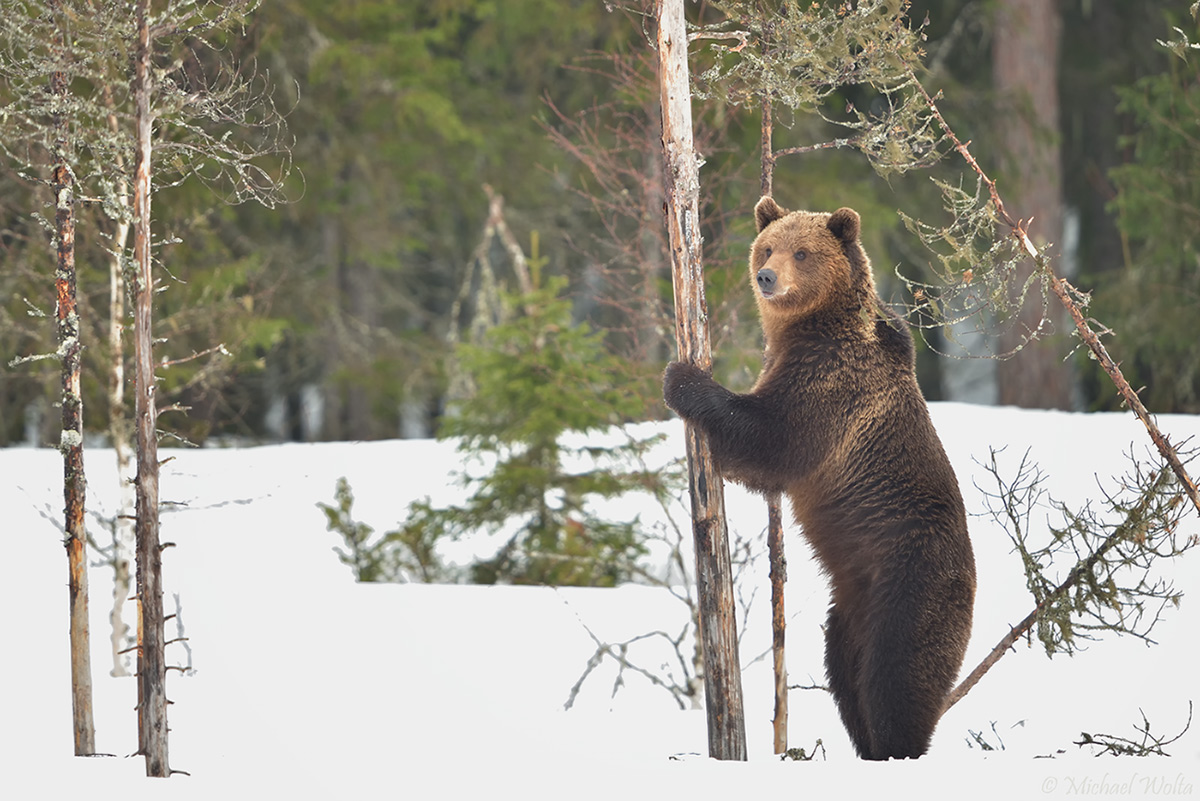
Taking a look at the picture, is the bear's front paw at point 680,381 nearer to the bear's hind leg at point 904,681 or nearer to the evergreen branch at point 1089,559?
the bear's hind leg at point 904,681

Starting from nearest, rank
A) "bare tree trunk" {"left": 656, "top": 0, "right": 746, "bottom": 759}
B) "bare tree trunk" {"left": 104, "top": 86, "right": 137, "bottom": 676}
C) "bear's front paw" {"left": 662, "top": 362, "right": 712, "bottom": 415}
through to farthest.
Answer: "bear's front paw" {"left": 662, "top": 362, "right": 712, "bottom": 415} → "bare tree trunk" {"left": 656, "top": 0, "right": 746, "bottom": 759} → "bare tree trunk" {"left": 104, "top": 86, "right": 137, "bottom": 676}

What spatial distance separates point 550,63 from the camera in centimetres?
1705

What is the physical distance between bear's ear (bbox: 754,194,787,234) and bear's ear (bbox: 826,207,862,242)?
0.30 meters

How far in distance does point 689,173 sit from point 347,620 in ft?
15.3

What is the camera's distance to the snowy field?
15.9ft

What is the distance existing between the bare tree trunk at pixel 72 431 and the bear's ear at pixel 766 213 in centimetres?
311

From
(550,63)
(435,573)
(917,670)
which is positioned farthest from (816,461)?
(550,63)

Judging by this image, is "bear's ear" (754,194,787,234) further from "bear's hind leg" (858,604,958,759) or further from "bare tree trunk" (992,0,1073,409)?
"bare tree trunk" (992,0,1073,409)

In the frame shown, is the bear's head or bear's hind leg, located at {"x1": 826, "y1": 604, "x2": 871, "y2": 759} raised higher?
the bear's head

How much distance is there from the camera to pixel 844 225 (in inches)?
204

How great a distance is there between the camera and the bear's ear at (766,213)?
5379 mm

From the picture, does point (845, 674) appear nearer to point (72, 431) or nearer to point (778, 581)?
point (778, 581)

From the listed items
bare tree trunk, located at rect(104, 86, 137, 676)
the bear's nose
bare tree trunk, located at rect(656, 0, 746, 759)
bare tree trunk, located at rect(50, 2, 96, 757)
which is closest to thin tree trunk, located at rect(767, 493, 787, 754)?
bare tree trunk, located at rect(656, 0, 746, 759)

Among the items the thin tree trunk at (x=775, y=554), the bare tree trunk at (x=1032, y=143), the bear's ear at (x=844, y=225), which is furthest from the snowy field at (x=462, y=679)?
the bare tree trunk at (x=1032, y=143)
